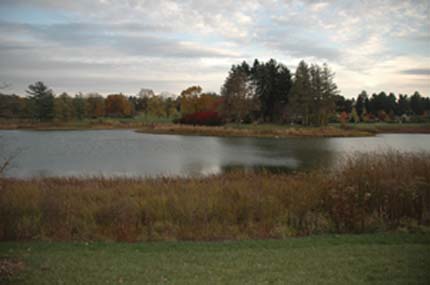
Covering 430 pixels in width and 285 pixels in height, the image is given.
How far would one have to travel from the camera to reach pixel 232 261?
5.82m

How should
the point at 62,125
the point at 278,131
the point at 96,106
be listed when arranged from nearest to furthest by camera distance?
the point at 278,131
the point at 62,125
the point at 96,106

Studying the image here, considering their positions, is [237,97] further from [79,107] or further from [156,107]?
[79,107]

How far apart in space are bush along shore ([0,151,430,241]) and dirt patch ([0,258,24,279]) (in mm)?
2350

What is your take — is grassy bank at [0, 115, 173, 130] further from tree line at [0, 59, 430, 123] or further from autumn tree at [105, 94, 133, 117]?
autumn tree at [105, 94, 133, 117]

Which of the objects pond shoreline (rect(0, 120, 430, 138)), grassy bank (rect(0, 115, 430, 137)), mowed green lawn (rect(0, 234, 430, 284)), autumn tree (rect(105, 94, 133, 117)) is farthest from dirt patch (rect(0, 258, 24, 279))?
autumn tree (rect(105, 94, 133, 117))

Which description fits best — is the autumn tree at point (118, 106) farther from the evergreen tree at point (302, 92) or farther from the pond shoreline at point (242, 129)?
the evergreen tree at point (302, 92)

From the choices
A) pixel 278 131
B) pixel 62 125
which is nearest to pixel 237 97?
pixel 278 131

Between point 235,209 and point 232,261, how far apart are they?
4137 mm

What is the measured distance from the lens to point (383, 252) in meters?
6.26

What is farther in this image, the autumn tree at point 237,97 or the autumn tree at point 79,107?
the autumn tree at point 79,107

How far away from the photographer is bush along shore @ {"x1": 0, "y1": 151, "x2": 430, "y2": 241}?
27.4 ft

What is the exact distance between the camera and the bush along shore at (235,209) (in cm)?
834

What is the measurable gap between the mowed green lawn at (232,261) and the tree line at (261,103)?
49.8m

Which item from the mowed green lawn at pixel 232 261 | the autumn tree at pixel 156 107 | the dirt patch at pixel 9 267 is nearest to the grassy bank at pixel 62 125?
the autumn tree at pixel 156 107
